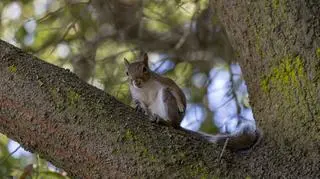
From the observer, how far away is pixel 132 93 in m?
2.81

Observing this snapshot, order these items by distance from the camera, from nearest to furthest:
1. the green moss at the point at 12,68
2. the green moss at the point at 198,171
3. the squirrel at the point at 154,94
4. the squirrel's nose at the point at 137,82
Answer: the green moss at the point at 198,171, the green moss at the point at 12,68, the squirrel at the point at 154,94, the squirrel's nose at the point at 137,82

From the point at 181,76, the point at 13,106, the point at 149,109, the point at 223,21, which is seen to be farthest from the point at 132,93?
the point at 13,106

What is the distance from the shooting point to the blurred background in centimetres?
301

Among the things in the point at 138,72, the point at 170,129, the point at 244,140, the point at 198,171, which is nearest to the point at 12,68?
the point at 170,129

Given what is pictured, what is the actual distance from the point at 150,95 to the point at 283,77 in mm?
1089

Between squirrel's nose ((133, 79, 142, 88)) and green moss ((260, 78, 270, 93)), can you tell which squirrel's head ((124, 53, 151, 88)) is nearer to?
squirrel's nose ((133, 79, 142, 88))

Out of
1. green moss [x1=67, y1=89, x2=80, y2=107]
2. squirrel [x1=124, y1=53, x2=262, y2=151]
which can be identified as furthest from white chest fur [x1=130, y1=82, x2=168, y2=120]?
green moss [x1=67, y1=89, x2=80, y2=107]

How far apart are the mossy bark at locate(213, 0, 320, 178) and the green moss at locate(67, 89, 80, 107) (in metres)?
0.50

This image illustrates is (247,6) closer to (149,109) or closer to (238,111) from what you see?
(149,109)

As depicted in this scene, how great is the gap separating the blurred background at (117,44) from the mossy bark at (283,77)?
1030 mm

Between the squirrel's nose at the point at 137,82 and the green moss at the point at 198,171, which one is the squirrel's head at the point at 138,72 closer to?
the squirrel's nose at the point at 137,82

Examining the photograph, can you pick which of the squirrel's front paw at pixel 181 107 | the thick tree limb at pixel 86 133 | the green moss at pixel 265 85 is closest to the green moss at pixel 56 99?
the thick tree limb at pixel 86 133

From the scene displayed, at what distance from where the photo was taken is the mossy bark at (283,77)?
66.6 inches

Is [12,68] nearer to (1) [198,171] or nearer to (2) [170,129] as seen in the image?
(2) [170,129]
